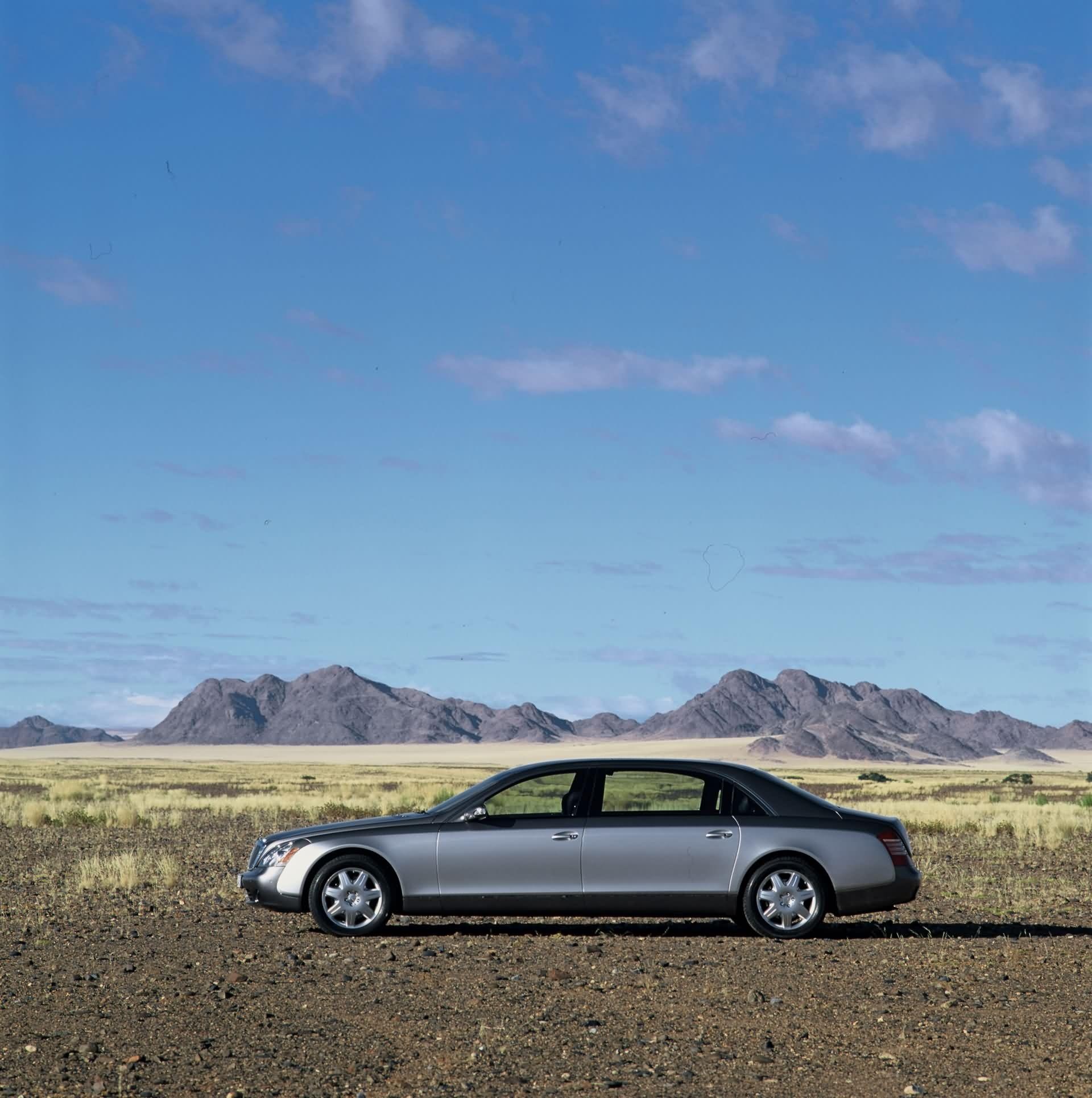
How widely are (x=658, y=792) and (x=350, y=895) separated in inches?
109

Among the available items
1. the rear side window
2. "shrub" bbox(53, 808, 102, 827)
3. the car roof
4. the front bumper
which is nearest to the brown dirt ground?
the front bumper

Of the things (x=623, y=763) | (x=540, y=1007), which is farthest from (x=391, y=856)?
(x=540, y=1007)

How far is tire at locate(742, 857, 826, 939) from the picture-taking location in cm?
1229

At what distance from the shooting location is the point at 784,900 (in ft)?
40.5

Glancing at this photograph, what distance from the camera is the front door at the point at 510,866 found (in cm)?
1216

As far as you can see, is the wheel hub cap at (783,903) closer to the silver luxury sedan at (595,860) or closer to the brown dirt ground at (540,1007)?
the silver luxury sedan at (595,860)

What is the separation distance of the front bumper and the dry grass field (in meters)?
0.35

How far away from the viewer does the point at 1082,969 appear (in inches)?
439

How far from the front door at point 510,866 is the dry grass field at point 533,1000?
0.35 m

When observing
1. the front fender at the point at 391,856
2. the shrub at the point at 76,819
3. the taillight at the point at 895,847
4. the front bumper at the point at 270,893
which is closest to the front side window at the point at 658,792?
the taillight at the point at 895,847

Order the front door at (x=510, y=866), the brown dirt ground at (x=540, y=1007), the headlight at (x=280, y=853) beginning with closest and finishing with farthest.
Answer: the brown dirt ground at (x=540, y=1007), the front door at (x=510, y=866), the headlight at (x=280, y=853)

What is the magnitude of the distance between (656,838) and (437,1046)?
14.2ft

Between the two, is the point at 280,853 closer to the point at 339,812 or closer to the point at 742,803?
the point at 742,803

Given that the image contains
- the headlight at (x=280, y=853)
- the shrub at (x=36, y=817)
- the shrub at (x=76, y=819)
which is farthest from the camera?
the shrub at (x=36, y=817)
